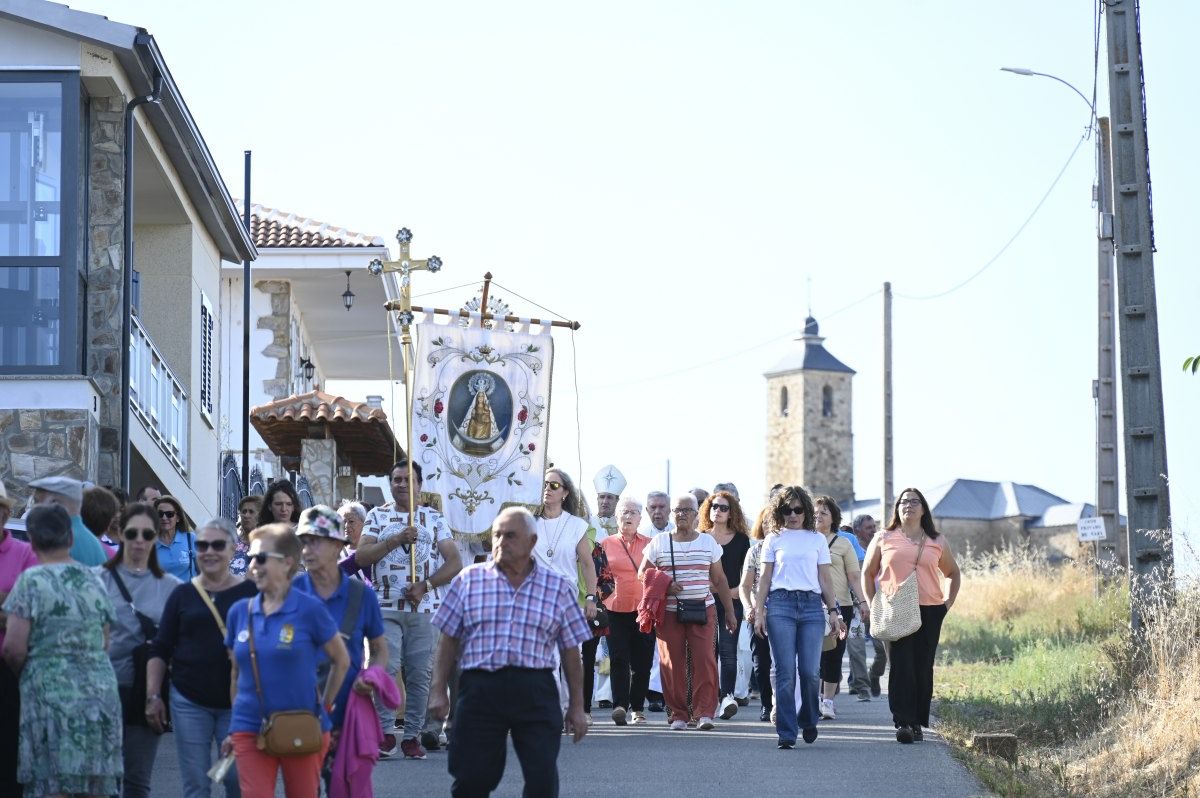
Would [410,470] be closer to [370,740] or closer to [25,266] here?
[370,740]

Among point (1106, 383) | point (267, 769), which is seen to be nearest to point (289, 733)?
point (267, 769)

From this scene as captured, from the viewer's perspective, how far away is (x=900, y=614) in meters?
13.9

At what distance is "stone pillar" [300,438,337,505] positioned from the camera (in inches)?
971

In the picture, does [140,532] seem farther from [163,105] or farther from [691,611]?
[163,105]

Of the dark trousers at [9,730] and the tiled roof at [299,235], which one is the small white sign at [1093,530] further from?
the dark trousers at [9,730]

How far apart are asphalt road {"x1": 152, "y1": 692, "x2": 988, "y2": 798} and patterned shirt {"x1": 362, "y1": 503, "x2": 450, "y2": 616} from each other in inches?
39.3

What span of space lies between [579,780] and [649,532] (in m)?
4.53

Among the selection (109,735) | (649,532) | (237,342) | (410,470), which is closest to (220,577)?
(109,735)

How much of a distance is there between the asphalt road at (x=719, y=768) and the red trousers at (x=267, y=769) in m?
2.66

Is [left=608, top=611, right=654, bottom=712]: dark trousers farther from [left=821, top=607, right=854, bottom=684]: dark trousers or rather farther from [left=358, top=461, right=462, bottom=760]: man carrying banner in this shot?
[left=358, top=461, right=462, bottom=760]: man carrying banner

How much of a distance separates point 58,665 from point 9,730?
26.0 inches

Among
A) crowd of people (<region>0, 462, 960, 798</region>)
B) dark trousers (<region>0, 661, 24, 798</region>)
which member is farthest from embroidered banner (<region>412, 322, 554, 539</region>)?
dark trousers (<region>0, 661, 24, 798</region>)

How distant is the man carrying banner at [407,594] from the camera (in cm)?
1247

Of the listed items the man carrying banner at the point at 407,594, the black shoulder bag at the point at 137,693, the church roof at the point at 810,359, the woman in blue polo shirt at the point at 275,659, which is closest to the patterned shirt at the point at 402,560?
the man carrying banner at the point at 407,594
